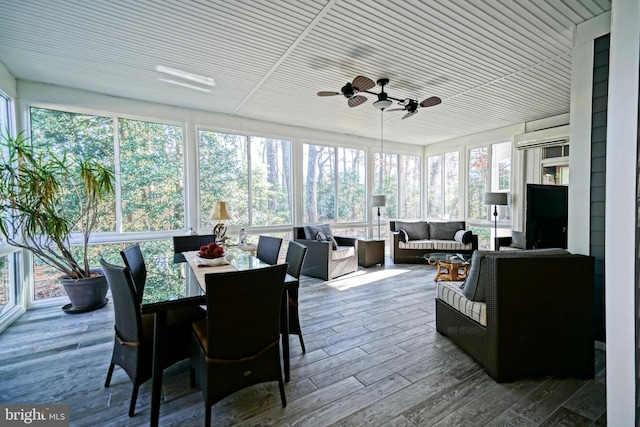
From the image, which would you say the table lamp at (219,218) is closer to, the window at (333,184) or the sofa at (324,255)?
the sofa at (324,255)

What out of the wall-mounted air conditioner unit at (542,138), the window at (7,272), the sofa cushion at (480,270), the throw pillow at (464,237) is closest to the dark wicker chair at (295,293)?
the sofa cushion at (480,270)

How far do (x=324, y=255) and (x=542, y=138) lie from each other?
4510 mm

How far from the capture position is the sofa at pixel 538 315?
Result: 1992mm

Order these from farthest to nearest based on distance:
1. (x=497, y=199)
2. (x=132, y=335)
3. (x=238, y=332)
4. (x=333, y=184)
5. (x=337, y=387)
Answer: (x=333, y=184)
(x=497, y=199)
(x=337, y=387)
(x=132, y=335)
(x=238, y=332)

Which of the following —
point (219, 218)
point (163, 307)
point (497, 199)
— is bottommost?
point (163, 307)

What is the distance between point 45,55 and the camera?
9.70 feet

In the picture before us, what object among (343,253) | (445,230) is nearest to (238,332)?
(343,253)

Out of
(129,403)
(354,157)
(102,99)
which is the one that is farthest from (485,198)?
(102,99)

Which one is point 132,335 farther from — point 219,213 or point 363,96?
point 363,96

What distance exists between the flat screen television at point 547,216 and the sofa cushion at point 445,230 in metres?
2.70

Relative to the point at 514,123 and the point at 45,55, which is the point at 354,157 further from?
the point at 45,55

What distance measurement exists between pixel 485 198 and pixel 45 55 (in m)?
7.07

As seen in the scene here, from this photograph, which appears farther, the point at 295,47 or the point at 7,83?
the point at 7,83

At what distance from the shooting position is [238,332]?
5.03 feet
